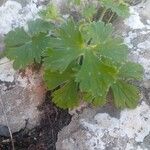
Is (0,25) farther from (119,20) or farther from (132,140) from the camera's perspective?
(132,140)

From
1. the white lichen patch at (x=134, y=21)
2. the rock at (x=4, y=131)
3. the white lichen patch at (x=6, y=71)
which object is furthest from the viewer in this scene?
the white lichen patch at (x=134, y=21)

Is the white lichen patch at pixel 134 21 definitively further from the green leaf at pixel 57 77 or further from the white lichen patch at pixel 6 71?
the white lichen patch at pixel 6 71

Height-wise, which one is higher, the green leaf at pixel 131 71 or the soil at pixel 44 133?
the green leaf at pixel 131 71

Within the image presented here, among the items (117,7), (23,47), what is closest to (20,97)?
(23,47)

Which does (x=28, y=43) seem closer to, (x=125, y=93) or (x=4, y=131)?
(x=4, y=131)

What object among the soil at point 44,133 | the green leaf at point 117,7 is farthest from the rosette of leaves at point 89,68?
the green leaf at point 117,7

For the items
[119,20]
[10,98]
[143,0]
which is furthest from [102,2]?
[10,98]

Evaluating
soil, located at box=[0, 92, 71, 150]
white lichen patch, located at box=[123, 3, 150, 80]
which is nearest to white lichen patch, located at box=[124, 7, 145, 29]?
white lichen patch, located at box=[123, 3, 150, 80]
